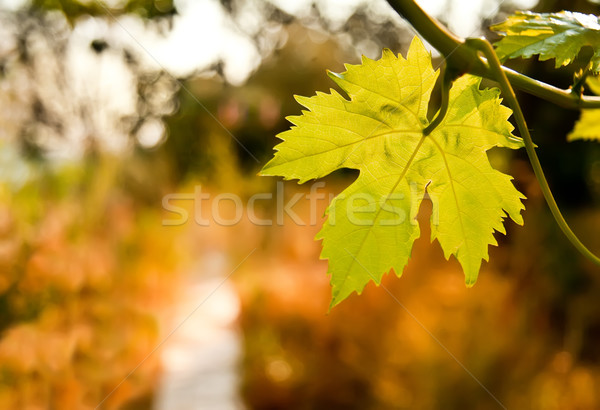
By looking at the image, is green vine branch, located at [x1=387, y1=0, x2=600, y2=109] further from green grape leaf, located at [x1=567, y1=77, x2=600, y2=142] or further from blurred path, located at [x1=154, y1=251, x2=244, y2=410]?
blurred path, located at [x1=154, y1=251, x2=244, y2=410]

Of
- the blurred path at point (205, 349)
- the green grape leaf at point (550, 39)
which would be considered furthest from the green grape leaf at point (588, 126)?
the blurred path at point (205, 349)

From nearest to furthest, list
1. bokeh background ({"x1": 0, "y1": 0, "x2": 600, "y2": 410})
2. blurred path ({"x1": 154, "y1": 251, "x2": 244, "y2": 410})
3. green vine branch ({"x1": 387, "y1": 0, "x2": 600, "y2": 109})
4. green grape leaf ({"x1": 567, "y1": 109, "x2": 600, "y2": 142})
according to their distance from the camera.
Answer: green vine branch ({"x1": 387, "y1": 0, "x2": 600, "y2": 109}), green grape leaf ({"x1": 567, "y1": 109, "x2": 600, "y2": 142}), bokeh background ({"x1": 0, "y1": 0, "x2": 600, "y2": 410}), blurred path ({"x1": 154, "y1": 251, "x2": 244, "y2": 410})

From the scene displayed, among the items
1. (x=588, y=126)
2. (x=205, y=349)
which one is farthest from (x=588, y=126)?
(x=205, y=349)

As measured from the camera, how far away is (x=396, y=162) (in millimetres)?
202

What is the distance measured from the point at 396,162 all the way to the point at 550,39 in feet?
0.27

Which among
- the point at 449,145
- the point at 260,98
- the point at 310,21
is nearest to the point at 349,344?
the point at 449,145

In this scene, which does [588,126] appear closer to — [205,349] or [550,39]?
[550,39]

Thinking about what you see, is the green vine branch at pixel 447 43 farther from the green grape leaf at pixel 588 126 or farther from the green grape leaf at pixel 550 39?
the green grape leaf at pixel 588 126

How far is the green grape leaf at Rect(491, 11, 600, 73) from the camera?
195mm

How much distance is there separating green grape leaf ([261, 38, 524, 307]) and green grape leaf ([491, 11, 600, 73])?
3cm

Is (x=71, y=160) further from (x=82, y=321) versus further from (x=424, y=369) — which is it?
(x=424, y=369)

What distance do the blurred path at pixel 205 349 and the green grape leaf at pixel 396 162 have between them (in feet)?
4.68

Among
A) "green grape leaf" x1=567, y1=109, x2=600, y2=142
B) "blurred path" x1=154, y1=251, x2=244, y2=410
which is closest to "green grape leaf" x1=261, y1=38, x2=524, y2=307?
"green grape leaf" x1=567, y1=109, x2=600, y2=142

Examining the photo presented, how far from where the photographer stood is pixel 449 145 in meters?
0.20
